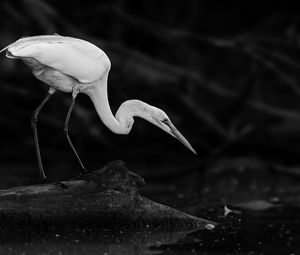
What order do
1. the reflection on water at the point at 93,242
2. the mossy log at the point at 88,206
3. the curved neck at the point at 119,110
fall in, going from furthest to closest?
the curved neck at the point at 119,110, the mossy log at the point at 88,206, the reflection on water at the point at 93,242

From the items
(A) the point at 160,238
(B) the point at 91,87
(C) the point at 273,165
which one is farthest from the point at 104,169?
(C) the point at 273,165

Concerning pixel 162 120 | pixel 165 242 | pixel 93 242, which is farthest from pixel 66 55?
pixel 165 242

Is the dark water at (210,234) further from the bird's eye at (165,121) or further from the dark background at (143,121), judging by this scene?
the dark background at (143,121)

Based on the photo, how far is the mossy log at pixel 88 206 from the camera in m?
6.22

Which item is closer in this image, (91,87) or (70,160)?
(91,87)

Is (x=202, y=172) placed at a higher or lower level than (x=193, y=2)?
lower

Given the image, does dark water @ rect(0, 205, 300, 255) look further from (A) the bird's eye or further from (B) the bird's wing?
(B) the bird's wing

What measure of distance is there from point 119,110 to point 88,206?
1.33 m

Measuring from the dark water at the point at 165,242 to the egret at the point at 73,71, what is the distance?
0.97 metres

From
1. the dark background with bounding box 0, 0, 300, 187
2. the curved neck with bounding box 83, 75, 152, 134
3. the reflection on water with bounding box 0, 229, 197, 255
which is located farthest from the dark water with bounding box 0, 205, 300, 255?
the dark background with bounding box 0, 0, 300, 187

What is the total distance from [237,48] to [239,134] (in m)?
1.13

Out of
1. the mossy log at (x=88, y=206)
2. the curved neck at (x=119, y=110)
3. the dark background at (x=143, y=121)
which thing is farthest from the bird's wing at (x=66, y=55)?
the dark background at (x=143, y=121)

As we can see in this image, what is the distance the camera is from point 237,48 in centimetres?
1083

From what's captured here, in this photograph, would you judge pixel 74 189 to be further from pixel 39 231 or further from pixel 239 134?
pixel 239 134
